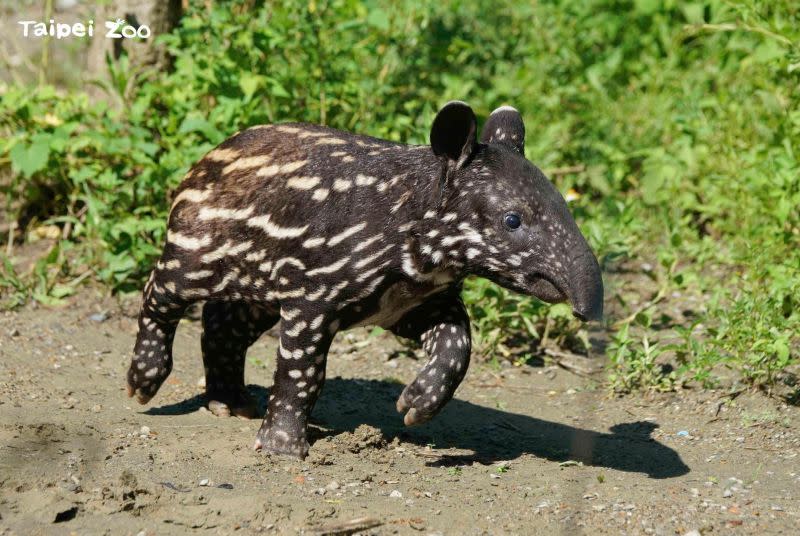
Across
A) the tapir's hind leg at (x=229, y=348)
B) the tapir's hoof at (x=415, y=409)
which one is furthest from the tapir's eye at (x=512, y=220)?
the tapir's hind leg at (x=229, y=348)

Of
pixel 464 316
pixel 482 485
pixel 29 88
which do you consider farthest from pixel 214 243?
pixel 29 88

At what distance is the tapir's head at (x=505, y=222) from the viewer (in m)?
4.98

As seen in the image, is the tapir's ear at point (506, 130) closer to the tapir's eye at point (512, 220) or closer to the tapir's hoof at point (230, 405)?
the tapir's eye at point (512, 220)

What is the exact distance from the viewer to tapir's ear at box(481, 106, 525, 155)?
18.0 ft

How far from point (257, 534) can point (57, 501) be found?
0.87 meters

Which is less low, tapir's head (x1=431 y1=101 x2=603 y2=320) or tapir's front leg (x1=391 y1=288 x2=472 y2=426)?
tapir's head (x1=431 y1=101 x2=603 y2=320)

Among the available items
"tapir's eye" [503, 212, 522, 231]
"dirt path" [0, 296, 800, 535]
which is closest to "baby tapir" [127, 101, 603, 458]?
"tapir's eye" [503, 212, 522, 231]

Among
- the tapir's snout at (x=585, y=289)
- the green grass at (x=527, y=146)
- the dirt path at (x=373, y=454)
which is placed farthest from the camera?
the green grass at (x=527, y=146)

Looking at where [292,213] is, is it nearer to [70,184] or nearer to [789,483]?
[789,483]

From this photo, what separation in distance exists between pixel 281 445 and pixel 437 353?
0.88 meters

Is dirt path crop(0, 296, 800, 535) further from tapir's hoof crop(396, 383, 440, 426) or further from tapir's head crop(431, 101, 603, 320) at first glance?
tapir's head crop(431, 101, 603, 320)

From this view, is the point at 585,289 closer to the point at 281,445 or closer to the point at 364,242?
the point at 364,242

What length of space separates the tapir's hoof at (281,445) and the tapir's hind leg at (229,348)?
792 millimetres

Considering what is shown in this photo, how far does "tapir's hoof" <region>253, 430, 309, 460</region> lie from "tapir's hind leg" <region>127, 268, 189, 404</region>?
2.84 ft
